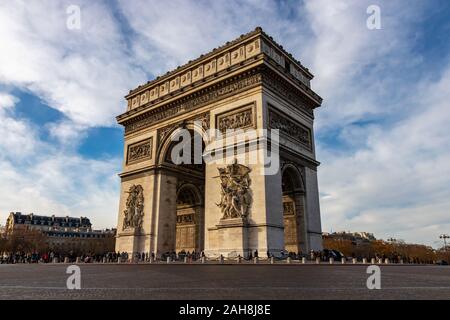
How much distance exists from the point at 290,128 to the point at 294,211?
4963mm

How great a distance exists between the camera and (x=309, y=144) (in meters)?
23.4

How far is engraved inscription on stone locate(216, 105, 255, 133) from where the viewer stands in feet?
64.3

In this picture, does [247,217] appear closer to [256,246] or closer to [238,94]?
[256,246]

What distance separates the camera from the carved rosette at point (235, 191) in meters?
18.4

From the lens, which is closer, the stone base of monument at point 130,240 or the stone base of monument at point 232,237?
the stone base of monument at point 232,237

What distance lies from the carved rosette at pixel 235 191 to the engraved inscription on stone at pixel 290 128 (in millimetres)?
3108

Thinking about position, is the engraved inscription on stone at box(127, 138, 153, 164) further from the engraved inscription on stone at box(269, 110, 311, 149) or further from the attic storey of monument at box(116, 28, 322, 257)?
the engraved inscription on stone at box(269, 110, 311, 149)

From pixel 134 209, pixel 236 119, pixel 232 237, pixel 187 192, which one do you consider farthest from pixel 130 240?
pixel 236 119

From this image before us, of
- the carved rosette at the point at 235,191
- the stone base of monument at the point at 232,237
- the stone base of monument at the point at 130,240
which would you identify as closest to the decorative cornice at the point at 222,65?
the carved rosette at the point at 235,191

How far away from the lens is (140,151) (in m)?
25.6

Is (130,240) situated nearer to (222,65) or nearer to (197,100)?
(197,100)

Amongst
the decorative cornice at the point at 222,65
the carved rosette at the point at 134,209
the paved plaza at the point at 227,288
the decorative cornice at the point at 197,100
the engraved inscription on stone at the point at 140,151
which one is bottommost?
the paved plaza at the point at 227,288

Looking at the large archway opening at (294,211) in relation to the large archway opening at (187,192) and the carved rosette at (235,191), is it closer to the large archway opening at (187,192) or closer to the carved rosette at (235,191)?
the carved rosette at (235,191)
